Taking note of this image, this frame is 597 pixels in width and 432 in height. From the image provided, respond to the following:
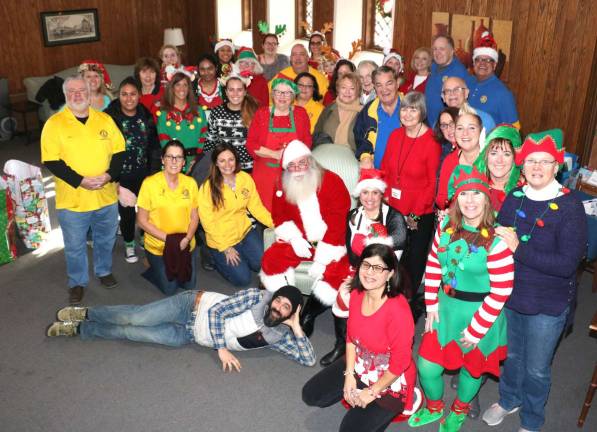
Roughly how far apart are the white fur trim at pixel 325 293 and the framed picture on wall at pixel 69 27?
23.7ft

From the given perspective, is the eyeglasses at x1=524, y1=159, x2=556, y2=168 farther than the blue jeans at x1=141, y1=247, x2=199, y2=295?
No

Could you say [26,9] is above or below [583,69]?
above

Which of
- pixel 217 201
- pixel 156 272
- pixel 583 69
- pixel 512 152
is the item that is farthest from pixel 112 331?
pixel 583 69

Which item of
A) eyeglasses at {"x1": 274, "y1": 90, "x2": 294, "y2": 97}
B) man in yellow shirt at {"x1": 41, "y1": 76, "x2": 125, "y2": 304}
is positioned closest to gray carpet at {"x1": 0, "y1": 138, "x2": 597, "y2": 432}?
man in yellow shirt at {"x1": 41, "y1": 76, "x2": 125, "y2": 304}

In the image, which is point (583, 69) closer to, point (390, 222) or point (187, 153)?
point (390, 222)

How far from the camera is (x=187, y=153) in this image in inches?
198

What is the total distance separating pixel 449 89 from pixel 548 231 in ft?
5.69

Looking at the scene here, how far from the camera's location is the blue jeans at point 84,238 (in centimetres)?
421

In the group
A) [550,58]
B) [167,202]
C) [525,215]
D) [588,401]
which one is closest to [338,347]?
[588,401]

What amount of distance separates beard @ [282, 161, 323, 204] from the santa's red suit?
0.12ft

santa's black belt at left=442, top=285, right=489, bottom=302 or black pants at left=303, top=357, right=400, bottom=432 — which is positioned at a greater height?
santa's black belt at left=442, top=285, right=489, bottom=302

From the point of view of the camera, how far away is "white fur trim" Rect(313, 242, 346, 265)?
387 cm

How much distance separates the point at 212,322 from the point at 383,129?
197 centimetres

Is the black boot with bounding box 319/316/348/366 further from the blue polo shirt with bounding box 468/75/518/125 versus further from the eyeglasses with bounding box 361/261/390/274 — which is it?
the blue polo shirt with bounding box 468/75/518/125
